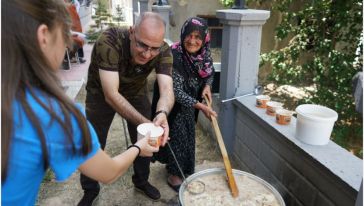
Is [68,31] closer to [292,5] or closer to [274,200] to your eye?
[274,200]

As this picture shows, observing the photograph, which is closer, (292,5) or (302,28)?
(302,28)

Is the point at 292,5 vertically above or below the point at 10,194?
above

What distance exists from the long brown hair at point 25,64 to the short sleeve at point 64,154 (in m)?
0.02

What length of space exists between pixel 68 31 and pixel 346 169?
1.64m

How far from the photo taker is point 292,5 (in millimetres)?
5367

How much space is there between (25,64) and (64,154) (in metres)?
0.31

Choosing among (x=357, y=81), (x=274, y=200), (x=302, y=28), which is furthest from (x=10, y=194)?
(x=302, y=28)

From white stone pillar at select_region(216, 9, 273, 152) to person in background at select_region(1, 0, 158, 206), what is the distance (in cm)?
228

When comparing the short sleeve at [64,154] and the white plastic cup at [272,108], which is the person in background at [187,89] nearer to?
the white plastic cup at [272,108]

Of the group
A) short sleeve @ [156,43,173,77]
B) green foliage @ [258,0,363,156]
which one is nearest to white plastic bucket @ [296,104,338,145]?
short sleeve @ [156,43,173,77]

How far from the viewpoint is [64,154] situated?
103 cm

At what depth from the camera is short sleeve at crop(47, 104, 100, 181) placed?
0.99 m

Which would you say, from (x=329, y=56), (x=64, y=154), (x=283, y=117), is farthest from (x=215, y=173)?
(x=329, y=56)

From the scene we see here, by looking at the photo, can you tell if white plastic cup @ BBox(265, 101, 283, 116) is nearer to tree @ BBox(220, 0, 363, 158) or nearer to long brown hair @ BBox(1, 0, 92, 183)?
tree @ BBox(220, 0, 363, 158)
